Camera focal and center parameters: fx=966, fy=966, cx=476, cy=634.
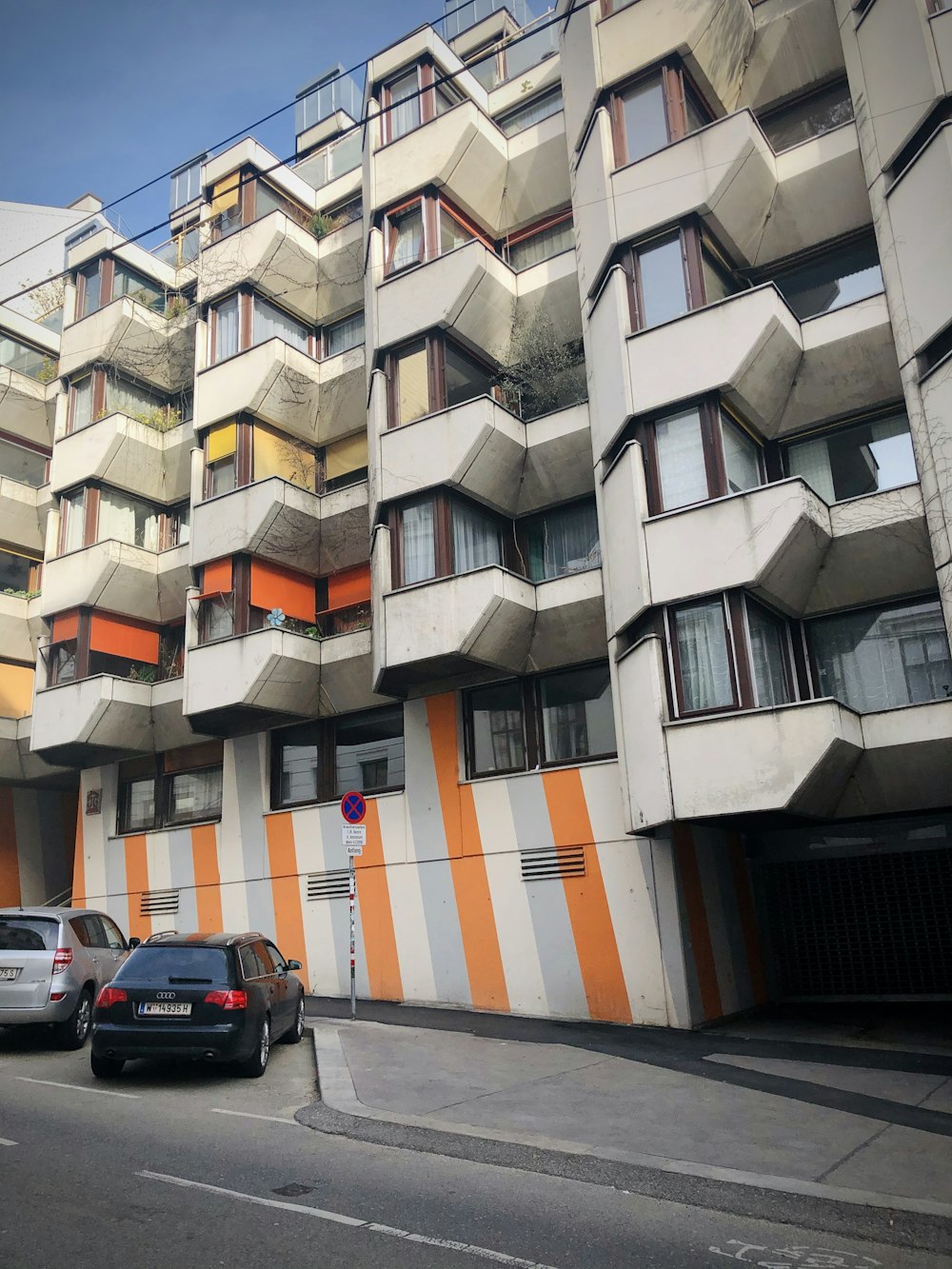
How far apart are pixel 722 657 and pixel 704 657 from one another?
0.25m

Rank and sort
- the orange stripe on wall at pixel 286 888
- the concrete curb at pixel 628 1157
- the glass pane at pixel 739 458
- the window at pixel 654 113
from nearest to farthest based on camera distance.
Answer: the concrete curb at pixel 628 1157 → the glass pane at pixel 739 458 → the window at pixel 654 113 → the orange stripe on wall at pixel 286 888

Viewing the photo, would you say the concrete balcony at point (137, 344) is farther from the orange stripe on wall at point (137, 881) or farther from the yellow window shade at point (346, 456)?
the orange stripe on wall at point (137, 881)

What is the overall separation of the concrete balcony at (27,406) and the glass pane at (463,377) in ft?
50.9

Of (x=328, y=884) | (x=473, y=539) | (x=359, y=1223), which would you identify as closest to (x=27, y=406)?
(x=473, y=539)

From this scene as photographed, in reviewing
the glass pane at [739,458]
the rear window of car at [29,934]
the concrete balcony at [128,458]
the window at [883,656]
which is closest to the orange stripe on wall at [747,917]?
the window at [883,656]

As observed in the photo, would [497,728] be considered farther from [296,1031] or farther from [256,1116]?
[256,1116]

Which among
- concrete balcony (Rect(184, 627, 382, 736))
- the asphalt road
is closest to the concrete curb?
the asphalt road

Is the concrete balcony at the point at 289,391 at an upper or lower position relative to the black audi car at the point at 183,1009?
upper

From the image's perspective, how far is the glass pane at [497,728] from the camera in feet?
54.9

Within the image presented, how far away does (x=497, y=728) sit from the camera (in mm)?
16969

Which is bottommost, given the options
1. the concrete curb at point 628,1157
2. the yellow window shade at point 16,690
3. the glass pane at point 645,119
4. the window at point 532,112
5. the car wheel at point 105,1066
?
the concrete curb at point 628,1157

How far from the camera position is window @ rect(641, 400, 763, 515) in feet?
43.7

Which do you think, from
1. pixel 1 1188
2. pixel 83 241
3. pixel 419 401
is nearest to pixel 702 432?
pixel 419 401

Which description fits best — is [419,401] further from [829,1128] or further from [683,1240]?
[683,1240]
